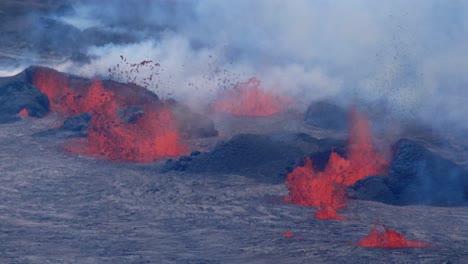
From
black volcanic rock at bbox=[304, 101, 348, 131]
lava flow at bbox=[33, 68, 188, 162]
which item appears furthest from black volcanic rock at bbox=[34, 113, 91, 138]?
black volcanic rock at bbox=[304, 101, 348, 131]

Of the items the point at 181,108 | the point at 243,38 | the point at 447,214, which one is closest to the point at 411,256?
the point at 447,214

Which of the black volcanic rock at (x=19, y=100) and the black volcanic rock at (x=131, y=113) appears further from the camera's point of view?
the black volcanic rock at (x=19, y=100)

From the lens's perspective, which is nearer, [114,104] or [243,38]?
[114,104]

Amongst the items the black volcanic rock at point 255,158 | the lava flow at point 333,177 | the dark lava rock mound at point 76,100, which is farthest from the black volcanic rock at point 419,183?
the dark lava rock mound at point 76,100

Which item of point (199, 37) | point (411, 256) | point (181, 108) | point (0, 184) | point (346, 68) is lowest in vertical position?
point (411, 256)

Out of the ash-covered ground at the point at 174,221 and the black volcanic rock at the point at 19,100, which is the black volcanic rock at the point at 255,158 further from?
the black volcanic rock at the point at 19,100

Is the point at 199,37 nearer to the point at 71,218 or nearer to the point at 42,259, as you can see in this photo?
the point at 71,218

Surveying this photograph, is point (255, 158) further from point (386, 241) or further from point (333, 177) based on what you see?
point (386, 241)

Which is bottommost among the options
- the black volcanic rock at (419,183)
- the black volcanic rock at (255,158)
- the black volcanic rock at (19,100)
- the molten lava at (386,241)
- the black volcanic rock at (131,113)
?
the molten lava at (386,241)
